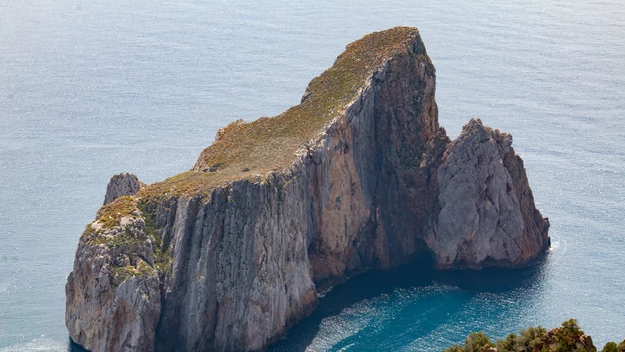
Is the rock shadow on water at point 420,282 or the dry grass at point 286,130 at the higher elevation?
the dry grass at point 286,130

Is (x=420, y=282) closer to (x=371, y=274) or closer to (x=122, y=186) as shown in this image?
(x=371, y=274)

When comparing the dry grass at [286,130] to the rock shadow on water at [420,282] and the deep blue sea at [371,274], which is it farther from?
the deep blue sea at [371,274]

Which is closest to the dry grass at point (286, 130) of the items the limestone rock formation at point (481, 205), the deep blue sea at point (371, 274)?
the limestone rock formation at point (481, 205)

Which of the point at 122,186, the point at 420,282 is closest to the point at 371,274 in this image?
the point at 420,282

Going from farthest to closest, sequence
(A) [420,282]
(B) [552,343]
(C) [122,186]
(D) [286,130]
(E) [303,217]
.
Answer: (D) [286,130]
(A) [420,282]
(C) [122,186]
(E) [303,217]
(B) [552,343]

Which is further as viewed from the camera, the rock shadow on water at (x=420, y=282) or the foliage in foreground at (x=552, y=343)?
the rock shadow on water at (x=420, y=282)

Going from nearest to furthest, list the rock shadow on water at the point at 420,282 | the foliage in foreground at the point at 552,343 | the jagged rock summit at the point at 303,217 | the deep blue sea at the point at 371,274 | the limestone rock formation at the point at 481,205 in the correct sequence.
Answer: the foliage in foreground at the point at 552,343, the jagged rock summit at the point at 303,217, the deep blue sea at the point at 371,274, the rock shadow on water at the point at 420,282, the limestone rock formation at the point at 481,205
